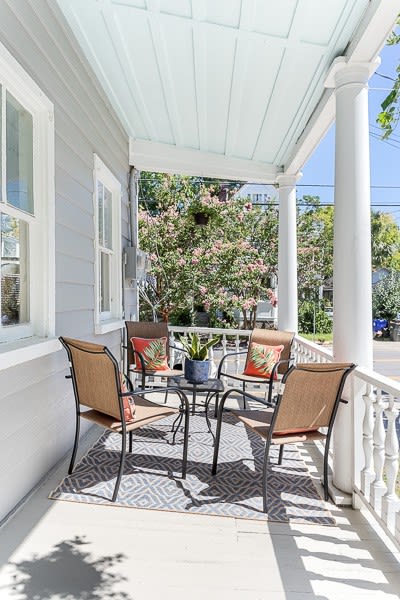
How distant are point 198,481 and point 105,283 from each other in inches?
99.3

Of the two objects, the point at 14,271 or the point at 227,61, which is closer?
the point at 14,271

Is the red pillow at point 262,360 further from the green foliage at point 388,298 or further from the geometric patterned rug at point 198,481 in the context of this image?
the green foliage at point 388,298

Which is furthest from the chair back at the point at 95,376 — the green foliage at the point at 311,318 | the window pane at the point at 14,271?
the green foliage at the point at 311,318

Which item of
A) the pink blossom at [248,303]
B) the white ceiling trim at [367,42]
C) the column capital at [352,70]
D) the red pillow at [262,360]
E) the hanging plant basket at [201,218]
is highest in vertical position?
the white ceiling trim at [367,42]

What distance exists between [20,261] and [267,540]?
209cm

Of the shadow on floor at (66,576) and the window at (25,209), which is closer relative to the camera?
the shadow on floor at (66,576)

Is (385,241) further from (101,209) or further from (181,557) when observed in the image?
(181,557)

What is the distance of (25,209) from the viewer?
2.58 m

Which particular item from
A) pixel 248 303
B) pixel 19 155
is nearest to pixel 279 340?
pixel 19 155

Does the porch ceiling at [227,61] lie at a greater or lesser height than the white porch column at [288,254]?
greater

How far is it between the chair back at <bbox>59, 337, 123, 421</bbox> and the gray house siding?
0.19 meters

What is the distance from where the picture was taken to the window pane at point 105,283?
4.48 m

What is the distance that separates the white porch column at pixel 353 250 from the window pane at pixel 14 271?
1975 millimetres

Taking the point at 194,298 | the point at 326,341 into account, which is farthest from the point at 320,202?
the point at 194,298
